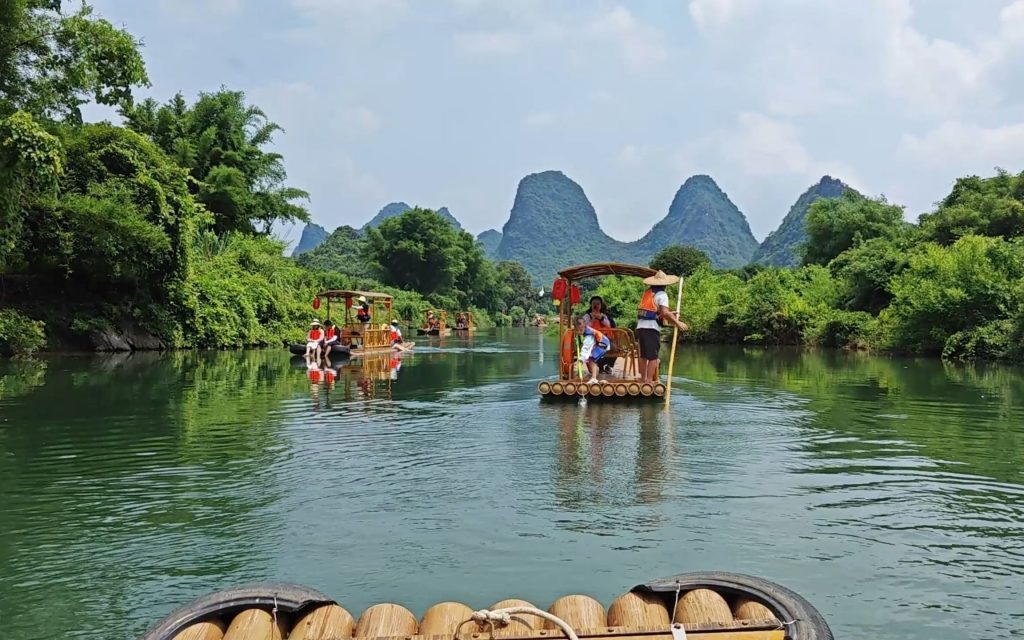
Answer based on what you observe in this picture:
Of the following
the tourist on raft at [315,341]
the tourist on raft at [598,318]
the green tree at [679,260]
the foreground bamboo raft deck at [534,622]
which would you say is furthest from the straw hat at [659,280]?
the green tree at [679,260]

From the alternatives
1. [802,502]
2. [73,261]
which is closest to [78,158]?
[73,261]

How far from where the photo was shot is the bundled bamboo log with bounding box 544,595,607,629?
3.41m

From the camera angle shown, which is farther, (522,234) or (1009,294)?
(522,234)

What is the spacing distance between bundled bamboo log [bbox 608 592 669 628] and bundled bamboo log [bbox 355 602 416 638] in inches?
34.3

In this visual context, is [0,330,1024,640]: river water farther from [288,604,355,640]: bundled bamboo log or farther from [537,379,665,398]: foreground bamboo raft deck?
[288,604,355,640]: bundled bamboo log

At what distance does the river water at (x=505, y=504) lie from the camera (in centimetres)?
466

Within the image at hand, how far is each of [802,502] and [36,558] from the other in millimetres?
5501

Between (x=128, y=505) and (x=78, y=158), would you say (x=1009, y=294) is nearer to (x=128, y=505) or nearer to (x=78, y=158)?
(x=128, y=505)

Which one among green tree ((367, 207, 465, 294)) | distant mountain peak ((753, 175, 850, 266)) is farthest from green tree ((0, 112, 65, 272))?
distant mountain peak ((753, 175, 850, 266))

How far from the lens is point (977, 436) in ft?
31.7

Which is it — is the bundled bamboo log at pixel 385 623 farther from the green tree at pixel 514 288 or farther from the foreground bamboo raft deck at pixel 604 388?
the green tree at pixel 514 288

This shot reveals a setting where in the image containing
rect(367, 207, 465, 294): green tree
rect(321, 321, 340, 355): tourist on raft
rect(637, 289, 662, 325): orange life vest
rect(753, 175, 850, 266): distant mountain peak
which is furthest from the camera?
rect(753, 175, 850, 266): distant mountain peak

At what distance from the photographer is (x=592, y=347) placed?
13586 mm

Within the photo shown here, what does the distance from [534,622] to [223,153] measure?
41049mm
